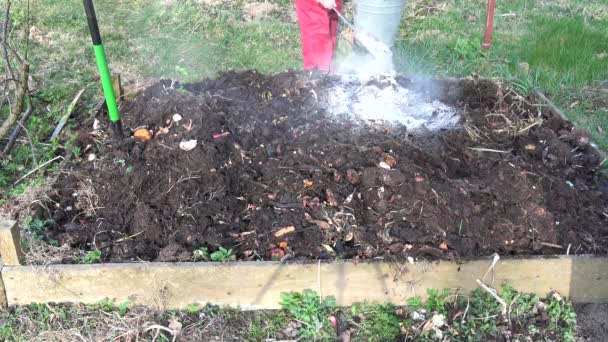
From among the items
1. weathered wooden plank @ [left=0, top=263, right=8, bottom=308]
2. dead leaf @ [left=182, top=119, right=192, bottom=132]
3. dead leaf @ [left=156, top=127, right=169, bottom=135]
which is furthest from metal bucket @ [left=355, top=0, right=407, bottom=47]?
weathered wooden plank @ [left=0, top=263, right=8, bottom=308]

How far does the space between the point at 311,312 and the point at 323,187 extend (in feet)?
2.41

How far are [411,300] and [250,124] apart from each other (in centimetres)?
168

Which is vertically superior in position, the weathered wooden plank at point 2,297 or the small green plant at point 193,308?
the weathered wooden plank at point 2,297

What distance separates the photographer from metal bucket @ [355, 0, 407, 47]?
4551 mm

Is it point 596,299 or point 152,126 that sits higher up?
point 152,126

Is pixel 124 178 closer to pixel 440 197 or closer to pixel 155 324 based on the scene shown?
pixel 155 324

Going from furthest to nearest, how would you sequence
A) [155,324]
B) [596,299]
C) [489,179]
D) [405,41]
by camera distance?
[405,41] → [489,179] → [596,299] → [155,324]

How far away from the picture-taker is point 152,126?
371 cm

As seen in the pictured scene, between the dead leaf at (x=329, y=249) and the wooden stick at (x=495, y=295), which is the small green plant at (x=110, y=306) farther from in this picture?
the wooden stick at (x=495, y=295)

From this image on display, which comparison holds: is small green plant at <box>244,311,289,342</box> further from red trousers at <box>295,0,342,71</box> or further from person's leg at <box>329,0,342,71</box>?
person's leg at <box>329,0,342,71</box>

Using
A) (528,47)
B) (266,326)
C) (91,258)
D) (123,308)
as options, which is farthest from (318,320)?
(528,47)

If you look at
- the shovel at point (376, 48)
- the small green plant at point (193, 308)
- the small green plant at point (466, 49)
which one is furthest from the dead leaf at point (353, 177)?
the small green plant at point (466, 49)

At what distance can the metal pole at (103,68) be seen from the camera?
10.3 ft

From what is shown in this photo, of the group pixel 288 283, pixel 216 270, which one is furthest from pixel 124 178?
pixel 288 283
